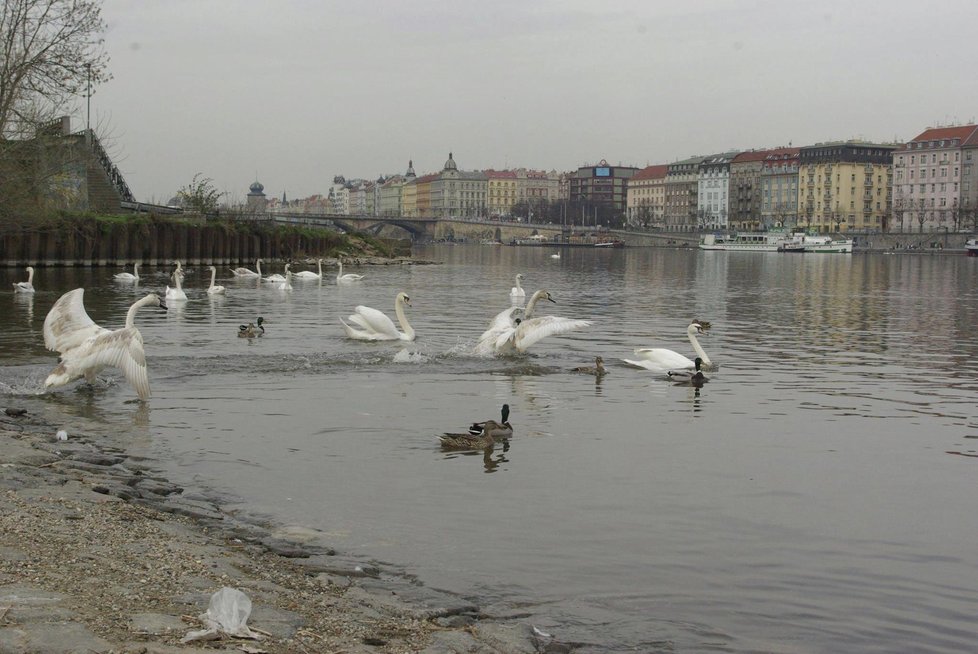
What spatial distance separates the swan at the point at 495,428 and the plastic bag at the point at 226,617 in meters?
6.52

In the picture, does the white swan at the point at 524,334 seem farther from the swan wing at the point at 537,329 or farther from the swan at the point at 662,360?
the swan at the point at 662,360

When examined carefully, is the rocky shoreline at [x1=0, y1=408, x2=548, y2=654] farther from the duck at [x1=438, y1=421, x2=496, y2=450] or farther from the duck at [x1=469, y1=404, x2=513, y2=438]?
the duck at [x1=469, y1=404, x2=513, y2=438]

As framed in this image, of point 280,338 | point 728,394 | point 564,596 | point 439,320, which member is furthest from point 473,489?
point 439,320

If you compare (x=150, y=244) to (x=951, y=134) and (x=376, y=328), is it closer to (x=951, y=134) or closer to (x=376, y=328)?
(x=376, y=328)

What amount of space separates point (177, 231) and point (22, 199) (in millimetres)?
25888

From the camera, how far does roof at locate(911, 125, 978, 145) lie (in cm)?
16112

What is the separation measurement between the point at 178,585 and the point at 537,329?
13.5 m

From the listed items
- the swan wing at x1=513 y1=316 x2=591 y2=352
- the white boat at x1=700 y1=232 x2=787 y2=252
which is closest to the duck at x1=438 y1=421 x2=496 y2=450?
the swan wing at x1=513 y1=316 x2=591 y2=352

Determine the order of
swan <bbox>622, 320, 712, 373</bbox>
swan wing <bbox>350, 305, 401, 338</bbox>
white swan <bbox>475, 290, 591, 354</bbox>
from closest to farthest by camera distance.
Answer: swan <bbox>622, 320, 712, 373</bbox> → white swan <bbox>475, 290, 591, 354</bbox> → swan wing <bbox>350, 305, 401, 338</bbox>

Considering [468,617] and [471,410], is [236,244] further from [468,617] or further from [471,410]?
[468,617]

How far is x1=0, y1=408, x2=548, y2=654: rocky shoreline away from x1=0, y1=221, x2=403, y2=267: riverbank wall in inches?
1590

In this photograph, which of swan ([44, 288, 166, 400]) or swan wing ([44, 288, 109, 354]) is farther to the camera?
swan wing ([44, 288, 109, 354])

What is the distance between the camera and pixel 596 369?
62.4ft

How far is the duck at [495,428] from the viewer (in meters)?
12.8
